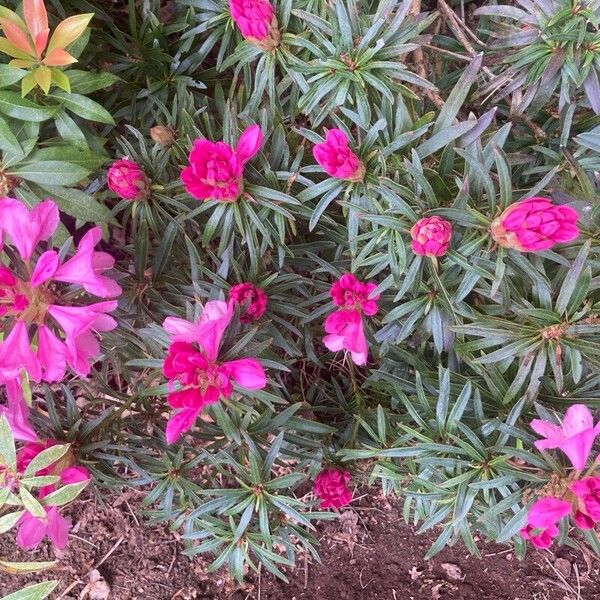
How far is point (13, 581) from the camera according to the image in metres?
2.13

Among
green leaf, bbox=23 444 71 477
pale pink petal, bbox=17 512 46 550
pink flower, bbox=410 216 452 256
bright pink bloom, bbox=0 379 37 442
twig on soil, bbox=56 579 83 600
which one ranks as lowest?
twig on soil, bbox=56 579 83 600

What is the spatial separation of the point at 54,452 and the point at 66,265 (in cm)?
35

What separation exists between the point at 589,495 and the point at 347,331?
1.94ft

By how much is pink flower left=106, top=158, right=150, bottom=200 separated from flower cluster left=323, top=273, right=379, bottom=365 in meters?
0.50

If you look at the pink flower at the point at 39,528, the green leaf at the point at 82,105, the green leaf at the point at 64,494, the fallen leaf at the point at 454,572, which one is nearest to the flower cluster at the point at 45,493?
the pink flower at the point at 39,528

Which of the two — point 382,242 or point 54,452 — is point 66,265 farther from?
point 382,242

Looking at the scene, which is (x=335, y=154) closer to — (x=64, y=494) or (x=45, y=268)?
(x=45, y=268)

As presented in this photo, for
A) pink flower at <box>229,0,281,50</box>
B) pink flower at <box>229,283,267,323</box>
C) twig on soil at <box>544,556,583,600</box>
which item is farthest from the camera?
twig on soil at <box>544,556,583,600</box>

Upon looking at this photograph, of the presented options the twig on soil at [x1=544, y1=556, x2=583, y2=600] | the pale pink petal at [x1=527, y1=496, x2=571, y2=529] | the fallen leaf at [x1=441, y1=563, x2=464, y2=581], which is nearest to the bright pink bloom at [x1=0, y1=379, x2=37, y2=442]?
the pale pink petal at [x1=527, y1=496, x2=571, y2=529]

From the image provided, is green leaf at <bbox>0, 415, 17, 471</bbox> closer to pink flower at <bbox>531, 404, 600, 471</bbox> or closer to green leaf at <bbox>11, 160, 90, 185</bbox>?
green leaf at <bbox>11, 160, 90, 185</bbox>

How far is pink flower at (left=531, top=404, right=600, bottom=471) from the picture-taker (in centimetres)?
109

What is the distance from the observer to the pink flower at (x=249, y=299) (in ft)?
4.54

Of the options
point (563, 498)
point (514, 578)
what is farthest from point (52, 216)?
point (514, 578)

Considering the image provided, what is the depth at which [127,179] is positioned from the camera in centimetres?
137
